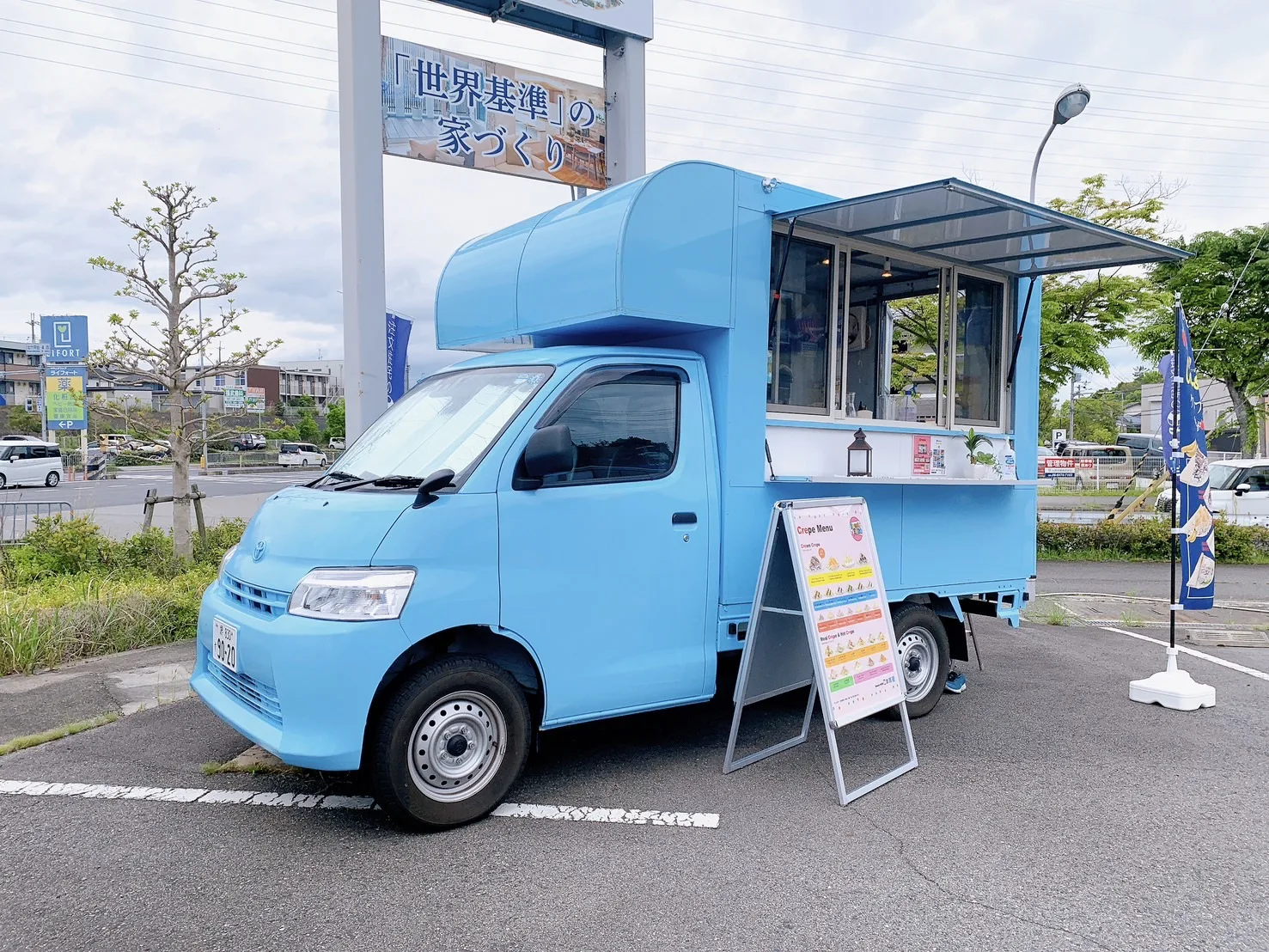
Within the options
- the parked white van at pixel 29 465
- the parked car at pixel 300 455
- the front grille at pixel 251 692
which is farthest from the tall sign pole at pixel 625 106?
the parked car at pixel 300 455

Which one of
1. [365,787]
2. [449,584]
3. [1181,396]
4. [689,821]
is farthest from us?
[1181,396]

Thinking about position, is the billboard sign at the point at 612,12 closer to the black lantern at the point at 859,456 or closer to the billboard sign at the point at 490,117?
the billboard sign at the point at 490,117

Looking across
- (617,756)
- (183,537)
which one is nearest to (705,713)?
(617,756)

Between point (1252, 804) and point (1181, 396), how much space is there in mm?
2795

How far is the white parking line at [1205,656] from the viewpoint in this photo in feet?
22.9

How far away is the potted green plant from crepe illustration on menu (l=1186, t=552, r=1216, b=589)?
63.8 inches

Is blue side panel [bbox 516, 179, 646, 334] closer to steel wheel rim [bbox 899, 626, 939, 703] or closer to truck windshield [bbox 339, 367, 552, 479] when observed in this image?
truck windshield [bbox 339, 367, 552, 479]

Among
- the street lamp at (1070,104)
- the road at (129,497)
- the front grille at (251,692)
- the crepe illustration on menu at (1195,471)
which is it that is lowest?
the road at (129,497)

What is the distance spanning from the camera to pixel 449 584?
12.1 feet

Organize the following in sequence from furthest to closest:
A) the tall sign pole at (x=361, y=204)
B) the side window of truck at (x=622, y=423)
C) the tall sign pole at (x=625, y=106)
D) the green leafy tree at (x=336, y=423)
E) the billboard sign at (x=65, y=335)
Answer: the green leafy tree at (x=336, y=423) < the billboard sign at (x=65, y=335) < the tall sign pole at (x=625, y=106) < the tall sign pole at (x=361, y=204) < the side window of truck at (x=622, y=423)

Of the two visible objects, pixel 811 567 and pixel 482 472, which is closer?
pixel 482 472

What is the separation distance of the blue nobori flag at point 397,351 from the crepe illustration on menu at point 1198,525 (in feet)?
20.7

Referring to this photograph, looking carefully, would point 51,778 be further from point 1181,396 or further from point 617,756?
point 1181,396

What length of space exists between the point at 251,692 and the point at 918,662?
12.8ft
